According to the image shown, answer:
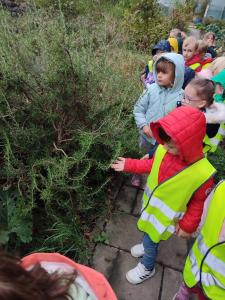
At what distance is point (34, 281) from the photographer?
2.90ft

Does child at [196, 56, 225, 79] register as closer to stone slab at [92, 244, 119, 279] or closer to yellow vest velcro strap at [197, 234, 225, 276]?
stone slab at [92, 244, 119, 279]

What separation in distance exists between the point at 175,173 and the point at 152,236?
21.0 inches

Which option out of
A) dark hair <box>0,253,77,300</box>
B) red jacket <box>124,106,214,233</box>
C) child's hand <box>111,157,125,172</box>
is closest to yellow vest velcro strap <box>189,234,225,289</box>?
red jacket <box>124,106,214,233</box>

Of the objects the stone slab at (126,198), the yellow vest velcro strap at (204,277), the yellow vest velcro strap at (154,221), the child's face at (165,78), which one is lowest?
the stone slab at (126,198)

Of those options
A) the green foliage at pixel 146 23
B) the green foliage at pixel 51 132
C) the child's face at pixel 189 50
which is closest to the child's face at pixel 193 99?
the green foliage at pixel 51 132

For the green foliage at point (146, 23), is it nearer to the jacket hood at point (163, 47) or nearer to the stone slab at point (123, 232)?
the jacket hood at point (163, 47)

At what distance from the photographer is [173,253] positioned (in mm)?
2764

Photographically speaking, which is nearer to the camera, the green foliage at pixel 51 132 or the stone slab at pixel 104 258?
the green foliage at pixel 51 132

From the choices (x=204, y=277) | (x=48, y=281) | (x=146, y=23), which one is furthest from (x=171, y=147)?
(x=146, y=23)

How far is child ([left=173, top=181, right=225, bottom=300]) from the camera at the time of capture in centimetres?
170

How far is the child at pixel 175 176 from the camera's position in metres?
1.90

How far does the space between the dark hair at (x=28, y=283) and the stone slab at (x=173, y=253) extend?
5.88 feet

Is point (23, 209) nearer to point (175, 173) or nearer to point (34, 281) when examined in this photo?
point (175, 173)

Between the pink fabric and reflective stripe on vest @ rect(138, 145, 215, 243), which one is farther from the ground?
the pink fabric
